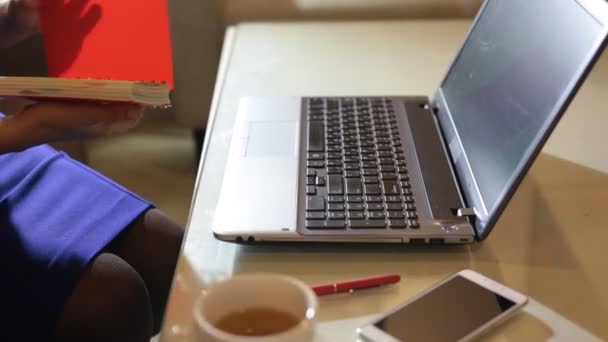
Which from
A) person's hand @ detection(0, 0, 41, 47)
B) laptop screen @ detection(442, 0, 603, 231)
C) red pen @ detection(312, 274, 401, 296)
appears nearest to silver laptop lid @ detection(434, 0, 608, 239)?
laptop screen @ detection(442, 0, 603, 231)

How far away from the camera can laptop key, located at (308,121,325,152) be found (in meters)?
0.87

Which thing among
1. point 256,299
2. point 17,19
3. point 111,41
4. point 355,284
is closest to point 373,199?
point 355,284

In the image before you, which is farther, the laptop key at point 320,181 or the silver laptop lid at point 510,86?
the laptop key at point 320,181

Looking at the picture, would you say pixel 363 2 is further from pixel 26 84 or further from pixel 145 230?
pixel 26 84

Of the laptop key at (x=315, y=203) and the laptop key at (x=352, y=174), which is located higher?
the laptop key at (x=315, y=203)

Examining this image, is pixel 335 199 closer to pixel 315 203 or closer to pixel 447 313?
pixel 315 203

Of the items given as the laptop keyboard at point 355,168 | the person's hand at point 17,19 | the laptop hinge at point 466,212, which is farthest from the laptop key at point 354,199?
the person's hand at point 17,19

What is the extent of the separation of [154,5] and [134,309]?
35 cm

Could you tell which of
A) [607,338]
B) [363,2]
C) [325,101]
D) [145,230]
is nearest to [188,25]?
[363,2]

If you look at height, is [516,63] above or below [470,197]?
above

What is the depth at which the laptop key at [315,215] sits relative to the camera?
2.36 ft

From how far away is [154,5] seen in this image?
83 cm

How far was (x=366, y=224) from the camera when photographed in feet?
2.33

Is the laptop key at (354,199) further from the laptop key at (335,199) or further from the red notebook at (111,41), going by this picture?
the red notebook at (111,41)
